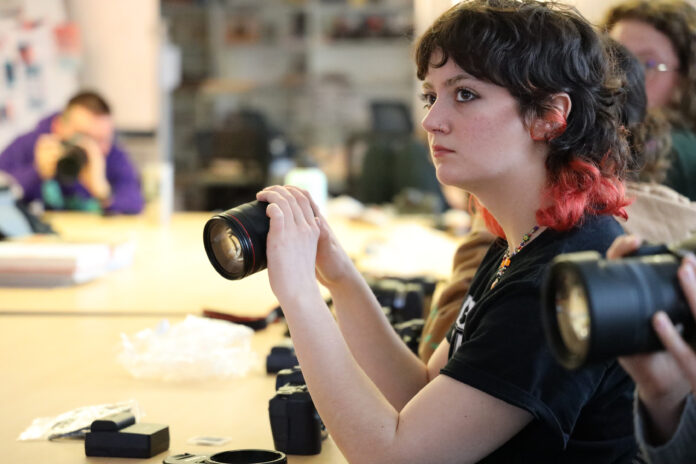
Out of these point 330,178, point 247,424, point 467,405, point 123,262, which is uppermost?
point 467,405

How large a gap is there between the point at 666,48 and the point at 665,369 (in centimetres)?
152

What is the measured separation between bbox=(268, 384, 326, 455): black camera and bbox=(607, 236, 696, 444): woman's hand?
1.44 feet

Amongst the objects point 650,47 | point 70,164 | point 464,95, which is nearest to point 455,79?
point 464,95

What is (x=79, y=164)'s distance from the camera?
374cm

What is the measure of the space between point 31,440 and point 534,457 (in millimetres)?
680

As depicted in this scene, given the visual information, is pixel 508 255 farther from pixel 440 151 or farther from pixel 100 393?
pixel 100 393

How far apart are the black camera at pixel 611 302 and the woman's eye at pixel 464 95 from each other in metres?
0.34

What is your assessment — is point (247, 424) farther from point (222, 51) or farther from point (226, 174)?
point (222, 51)

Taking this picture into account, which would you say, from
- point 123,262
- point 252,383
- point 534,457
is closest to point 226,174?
point 123,262

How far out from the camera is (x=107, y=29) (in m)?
5.50

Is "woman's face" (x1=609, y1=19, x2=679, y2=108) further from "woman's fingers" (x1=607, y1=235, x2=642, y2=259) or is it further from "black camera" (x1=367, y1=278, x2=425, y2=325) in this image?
"woman's fingers" (x1=607, y1=235, x2=642, y2=259)

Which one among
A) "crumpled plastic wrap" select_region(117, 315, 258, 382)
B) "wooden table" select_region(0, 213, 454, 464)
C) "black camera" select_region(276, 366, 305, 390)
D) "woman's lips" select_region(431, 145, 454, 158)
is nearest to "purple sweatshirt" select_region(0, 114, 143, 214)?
"wooden table" select_region(0, 213, 454, 464)

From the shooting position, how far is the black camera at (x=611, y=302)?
2.51 feet

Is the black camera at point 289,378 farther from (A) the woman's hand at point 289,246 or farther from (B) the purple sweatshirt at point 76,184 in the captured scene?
(B) the purple sweatshirt at point 76,184
